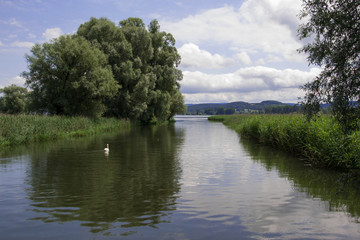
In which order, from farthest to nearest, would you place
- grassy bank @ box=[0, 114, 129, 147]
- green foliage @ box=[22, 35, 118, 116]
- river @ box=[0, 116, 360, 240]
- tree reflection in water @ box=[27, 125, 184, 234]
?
green foliage @ box=[22, 35, 118, 116] < grassy bank @ box=[0, 114, 129, 147] < tree reflection in water @ box=[27, 125, 184, 234] < river @ box=[0, 116, 360, 240]

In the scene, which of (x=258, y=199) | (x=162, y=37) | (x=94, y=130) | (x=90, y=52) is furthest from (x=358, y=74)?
(x=162, y=37)

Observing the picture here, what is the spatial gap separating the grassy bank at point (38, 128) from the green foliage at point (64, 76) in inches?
187

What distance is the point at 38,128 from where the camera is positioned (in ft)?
85.3

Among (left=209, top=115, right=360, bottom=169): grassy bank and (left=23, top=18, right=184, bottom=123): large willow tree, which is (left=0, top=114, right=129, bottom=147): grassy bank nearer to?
(left=23, top=18, right=184, bottom=123): large willow tree

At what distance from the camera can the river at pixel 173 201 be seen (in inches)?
258

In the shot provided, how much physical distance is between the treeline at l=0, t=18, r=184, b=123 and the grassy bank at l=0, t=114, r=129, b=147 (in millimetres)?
5375

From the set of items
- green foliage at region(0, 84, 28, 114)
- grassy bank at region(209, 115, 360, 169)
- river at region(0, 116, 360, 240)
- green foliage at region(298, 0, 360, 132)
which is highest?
green foliage at region(0, 84, 28, 114)

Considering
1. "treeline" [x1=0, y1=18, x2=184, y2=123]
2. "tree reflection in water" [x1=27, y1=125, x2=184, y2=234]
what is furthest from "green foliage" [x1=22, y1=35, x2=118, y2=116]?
"tree reflection in water" [x1=27, y1=125, x2=184, y2=234]

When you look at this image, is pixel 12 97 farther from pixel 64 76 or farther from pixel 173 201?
pixel 173 201

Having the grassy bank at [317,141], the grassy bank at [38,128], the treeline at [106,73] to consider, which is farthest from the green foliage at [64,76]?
the grassy bank at [317,141]

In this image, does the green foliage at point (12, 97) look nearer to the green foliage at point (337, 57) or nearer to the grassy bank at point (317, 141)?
the grassy bank at point (317, 141)

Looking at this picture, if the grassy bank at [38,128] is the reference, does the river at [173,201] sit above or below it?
below

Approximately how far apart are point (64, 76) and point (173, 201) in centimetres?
3536

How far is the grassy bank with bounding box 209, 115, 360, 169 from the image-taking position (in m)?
11.8
